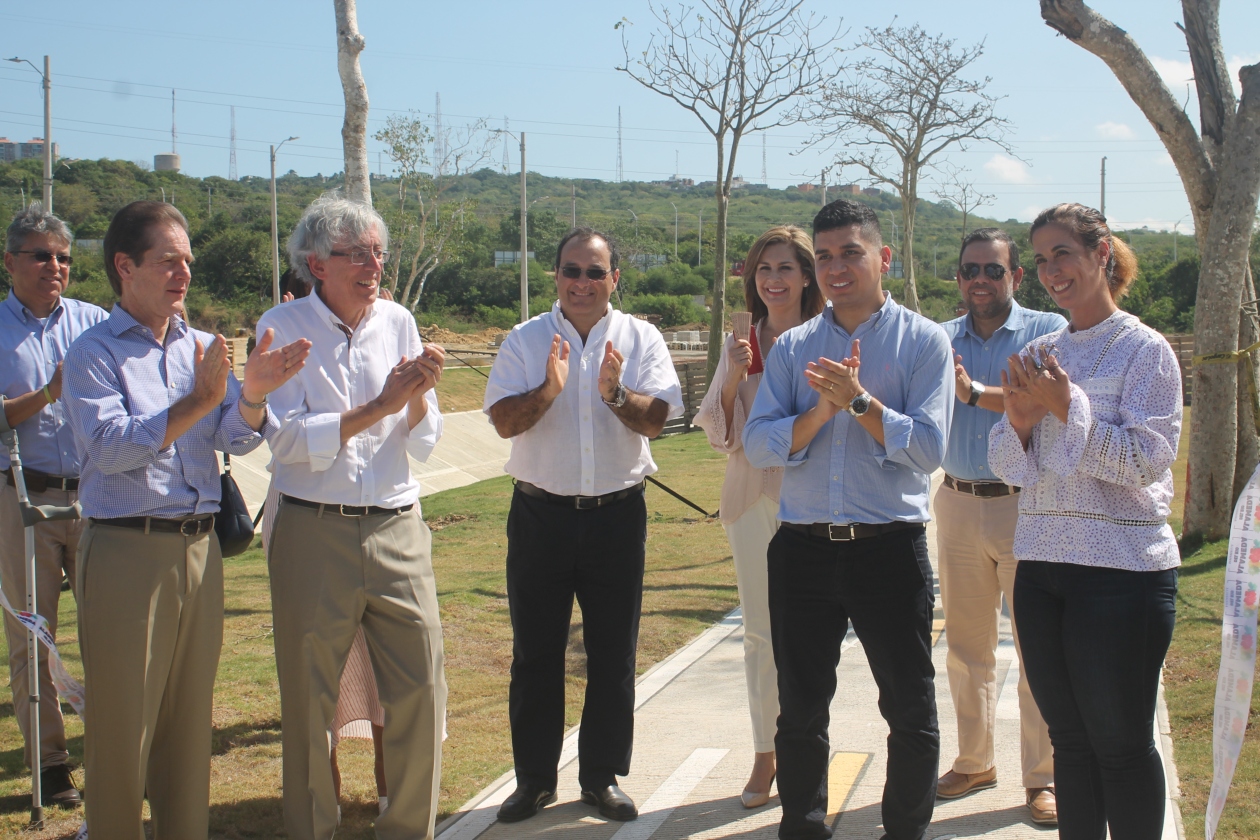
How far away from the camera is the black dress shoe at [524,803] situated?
14.1 ft

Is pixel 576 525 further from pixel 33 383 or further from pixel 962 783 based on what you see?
pixel 33 383

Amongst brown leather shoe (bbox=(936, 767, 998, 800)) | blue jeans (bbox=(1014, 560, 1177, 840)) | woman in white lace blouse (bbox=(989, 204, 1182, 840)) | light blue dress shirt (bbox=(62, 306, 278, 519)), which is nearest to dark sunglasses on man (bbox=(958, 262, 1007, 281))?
woman in white lace blouse (bbox=(989, 204, 1182, 840))

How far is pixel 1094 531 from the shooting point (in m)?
3.30

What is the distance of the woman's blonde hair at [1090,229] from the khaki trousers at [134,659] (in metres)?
3.01

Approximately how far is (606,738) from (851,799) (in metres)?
1.01

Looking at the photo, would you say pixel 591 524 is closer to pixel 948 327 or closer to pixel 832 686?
pixel 832 686

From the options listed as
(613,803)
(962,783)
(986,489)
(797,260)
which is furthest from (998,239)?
(613,803)

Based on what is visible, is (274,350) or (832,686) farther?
(832,686)

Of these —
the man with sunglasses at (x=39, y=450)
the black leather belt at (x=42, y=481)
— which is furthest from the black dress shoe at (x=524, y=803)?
the black leather belt at (x=42, y=481)

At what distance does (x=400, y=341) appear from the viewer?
167 inches

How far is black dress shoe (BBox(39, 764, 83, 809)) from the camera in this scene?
14.6ft

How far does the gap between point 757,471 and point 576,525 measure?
78 centimetres

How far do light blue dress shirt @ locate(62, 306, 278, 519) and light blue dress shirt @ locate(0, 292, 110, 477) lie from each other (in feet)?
3.44

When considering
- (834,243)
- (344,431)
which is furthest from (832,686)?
(344,431)
